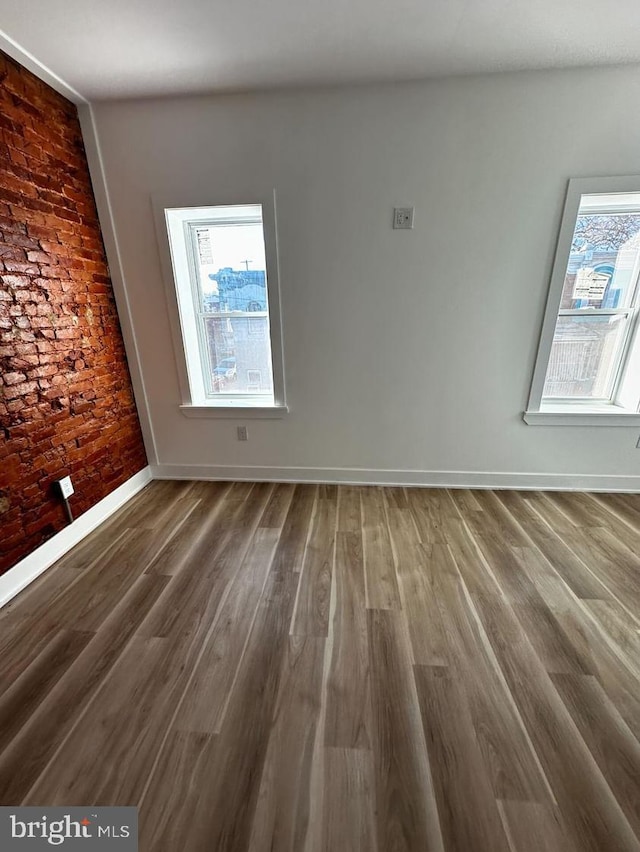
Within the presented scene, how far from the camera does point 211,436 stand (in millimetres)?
2770

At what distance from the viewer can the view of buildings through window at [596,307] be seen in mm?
2195

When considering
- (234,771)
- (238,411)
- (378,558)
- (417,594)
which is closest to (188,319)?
(238,411)

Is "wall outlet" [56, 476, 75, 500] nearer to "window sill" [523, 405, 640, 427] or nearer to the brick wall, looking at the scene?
the brick wall

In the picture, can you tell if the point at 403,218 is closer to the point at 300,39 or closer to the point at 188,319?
the point at 300,39

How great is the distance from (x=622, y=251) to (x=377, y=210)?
65.9 inches

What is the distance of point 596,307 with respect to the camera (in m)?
2.31

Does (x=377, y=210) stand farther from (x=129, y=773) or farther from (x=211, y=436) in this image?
(x=129, y=773)

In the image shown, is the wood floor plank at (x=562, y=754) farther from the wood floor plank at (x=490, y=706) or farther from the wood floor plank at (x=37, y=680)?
the wood floor plank at (x=37, y=680)

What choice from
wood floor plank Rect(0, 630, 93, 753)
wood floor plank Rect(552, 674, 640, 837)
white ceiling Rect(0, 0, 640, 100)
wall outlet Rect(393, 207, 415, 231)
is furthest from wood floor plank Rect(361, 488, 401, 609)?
white ceiling Rect(0, 0, 640, 100)

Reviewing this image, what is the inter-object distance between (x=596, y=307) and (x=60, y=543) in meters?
3.82

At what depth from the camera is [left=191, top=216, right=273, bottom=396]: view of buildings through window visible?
242cm

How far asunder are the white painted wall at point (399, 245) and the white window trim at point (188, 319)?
2.5 inches

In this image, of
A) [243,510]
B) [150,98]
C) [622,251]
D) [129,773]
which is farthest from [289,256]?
[129,773]

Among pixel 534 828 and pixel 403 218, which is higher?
pixel 403 218
